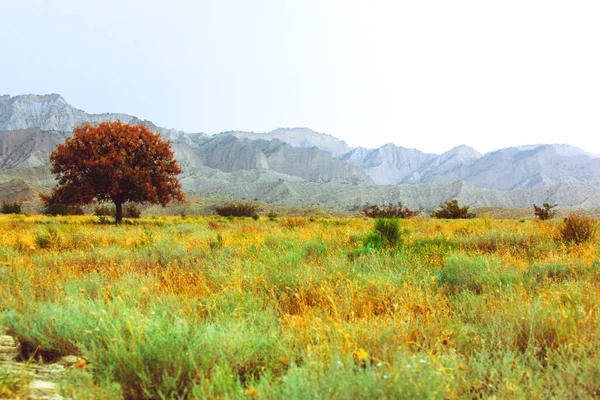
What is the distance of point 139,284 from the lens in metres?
4.54

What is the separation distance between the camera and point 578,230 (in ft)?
27.1

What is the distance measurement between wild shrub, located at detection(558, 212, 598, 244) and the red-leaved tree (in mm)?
16624

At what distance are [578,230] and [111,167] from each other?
58.7 ft

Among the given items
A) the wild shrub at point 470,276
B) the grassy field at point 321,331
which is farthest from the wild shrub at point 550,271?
the wild shrub at point 470,276

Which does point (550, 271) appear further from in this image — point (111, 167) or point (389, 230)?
Answer: point (111, 167)

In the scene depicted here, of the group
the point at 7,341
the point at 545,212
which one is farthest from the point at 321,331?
the point at 545,212

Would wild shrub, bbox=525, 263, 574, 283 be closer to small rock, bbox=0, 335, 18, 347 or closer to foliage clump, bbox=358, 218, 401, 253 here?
foliage clump, bbox=358, 218, 401, 253

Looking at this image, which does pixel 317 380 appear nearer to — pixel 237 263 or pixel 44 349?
pixel 44 349

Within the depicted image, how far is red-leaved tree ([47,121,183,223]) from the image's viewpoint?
17.5 m

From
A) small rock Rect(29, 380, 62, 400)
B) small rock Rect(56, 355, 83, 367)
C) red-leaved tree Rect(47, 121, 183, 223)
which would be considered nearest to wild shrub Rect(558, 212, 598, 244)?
small rock Rect(56, 355, 83, 367)

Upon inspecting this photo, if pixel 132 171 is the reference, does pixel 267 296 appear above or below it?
below

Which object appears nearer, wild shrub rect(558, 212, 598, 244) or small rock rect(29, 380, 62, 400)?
small rock rect(29, 380, 62, 400)

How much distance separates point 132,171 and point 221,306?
1585 cm

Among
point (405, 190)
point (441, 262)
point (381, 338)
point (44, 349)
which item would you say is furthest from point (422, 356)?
point (405, 190)
